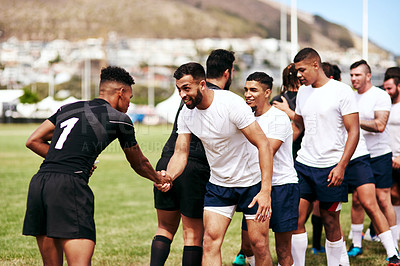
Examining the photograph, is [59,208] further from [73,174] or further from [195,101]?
[195,101]

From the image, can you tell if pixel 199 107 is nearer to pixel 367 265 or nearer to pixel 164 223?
pixel 164 223

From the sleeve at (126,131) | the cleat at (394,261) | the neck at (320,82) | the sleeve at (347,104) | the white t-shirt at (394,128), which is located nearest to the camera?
the sleeve at (126,131)

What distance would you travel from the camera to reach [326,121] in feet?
19.3

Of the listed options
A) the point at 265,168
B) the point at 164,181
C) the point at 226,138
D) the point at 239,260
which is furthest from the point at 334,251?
the point at 164,181

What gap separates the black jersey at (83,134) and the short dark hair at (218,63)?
143 centimetres

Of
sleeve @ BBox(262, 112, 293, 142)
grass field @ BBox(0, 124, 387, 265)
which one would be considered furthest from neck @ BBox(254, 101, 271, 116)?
grass field @ BBox(0, 124, 387, 265)

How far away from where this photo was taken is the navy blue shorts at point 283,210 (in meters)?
5.17

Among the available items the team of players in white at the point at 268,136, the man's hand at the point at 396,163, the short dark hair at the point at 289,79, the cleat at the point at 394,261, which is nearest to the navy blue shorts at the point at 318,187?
the team of players in white at the point at 268,136

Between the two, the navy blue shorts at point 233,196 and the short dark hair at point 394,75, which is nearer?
the navy blue shorts at point 233,196

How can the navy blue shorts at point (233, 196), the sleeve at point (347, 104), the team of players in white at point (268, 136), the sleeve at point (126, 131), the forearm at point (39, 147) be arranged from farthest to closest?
the sleeve at point (347, 104)
the navy blue shorts at point (233, 196)
the team of players in white at point (268, 136)
the forearm at point (39, 147)
the sleeve at point (126, 131)

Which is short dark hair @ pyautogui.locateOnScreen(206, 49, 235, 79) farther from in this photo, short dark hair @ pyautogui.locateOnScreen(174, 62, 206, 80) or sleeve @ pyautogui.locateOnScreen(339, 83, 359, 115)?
sleeve @ pyautogui.locateOnScreen(339, 83, 359, 115)

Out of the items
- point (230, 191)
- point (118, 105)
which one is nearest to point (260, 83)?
point (230, 191)

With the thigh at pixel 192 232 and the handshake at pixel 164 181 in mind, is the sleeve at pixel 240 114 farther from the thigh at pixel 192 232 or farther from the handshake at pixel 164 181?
the thigh at pixel 192 232

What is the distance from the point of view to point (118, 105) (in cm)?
467
